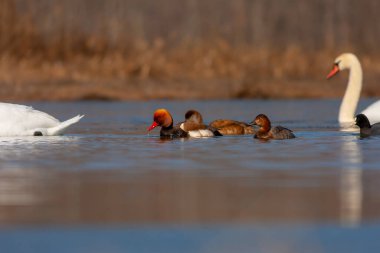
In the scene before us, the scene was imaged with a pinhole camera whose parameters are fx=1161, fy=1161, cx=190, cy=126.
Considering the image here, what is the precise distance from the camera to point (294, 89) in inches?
1120

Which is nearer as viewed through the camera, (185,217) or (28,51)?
(185,217)

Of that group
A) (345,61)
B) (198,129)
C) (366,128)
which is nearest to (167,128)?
(198,129)

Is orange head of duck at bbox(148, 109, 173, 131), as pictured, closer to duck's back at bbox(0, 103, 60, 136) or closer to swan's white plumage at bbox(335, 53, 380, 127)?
duck's back at bbox(0, 103, 60, 136)

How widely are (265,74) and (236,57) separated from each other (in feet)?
3.52

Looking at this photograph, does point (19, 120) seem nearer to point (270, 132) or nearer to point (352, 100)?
point (270, 132)

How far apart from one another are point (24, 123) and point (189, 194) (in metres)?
7.01

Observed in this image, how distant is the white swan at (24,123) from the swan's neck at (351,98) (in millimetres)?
4871

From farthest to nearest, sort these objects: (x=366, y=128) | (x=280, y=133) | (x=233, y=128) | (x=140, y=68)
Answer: (x=140, y=68) < (x=233, y=128) < (x=366, y=128) < (x=280, y=133)

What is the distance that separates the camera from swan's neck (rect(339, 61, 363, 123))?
1775 centimetres

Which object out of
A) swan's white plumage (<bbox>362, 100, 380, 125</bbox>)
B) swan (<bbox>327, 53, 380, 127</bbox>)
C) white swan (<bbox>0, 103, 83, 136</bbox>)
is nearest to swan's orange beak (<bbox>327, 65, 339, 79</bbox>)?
swan (<bbox>327, 53, 380, 127</bbox>)

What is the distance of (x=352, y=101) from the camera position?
18.7m

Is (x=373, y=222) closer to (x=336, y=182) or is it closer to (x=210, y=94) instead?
(x=336, y=182)

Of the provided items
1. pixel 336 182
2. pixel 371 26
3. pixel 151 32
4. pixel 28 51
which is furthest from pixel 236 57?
pixel 336 182

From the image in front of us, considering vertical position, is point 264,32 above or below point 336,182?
above
